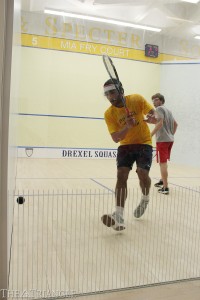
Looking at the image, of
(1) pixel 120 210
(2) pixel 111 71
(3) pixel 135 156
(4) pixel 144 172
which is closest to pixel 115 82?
(2) pixel 111 71

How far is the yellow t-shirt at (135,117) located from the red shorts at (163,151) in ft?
0.21

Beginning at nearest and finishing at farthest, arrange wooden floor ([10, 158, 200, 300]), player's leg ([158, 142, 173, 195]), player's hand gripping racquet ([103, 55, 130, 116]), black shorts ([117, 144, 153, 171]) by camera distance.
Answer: wooden floor ([10, 158, 200, 300]) → player's hand gripping racquet ([103, 55, 130, 116]) → black shorts ([117, 144, 153, 171]) → player's leg ([158, 142, 173, 195])

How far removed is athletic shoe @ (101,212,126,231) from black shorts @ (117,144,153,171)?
267mm

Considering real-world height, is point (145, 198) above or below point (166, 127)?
below

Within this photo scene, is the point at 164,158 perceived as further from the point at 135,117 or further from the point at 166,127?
the point at 135,117

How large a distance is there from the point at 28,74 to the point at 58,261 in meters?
0.89

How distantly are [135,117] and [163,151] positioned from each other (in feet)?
0.82

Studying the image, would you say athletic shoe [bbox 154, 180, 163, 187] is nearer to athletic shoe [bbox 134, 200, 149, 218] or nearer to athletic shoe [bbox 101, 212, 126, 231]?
athletic shoe [bbox 134, 200, 149, 218]

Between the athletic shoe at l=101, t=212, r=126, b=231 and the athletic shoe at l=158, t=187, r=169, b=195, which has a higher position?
the athletic shoe at l=158, t=187, r=169, b=195

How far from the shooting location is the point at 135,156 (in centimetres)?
176

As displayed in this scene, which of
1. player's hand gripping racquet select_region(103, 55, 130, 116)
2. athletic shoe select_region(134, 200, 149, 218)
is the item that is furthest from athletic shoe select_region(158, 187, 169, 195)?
player's hand gripping racquet select_region(103, 55, 130, 116)

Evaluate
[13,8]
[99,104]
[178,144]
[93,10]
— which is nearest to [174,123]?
[178,144]

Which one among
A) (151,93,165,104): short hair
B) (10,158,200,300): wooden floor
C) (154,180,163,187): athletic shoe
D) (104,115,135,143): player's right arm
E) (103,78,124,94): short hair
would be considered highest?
(103,78,124,94): short hair

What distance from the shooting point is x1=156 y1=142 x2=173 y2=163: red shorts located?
5.93 ft
